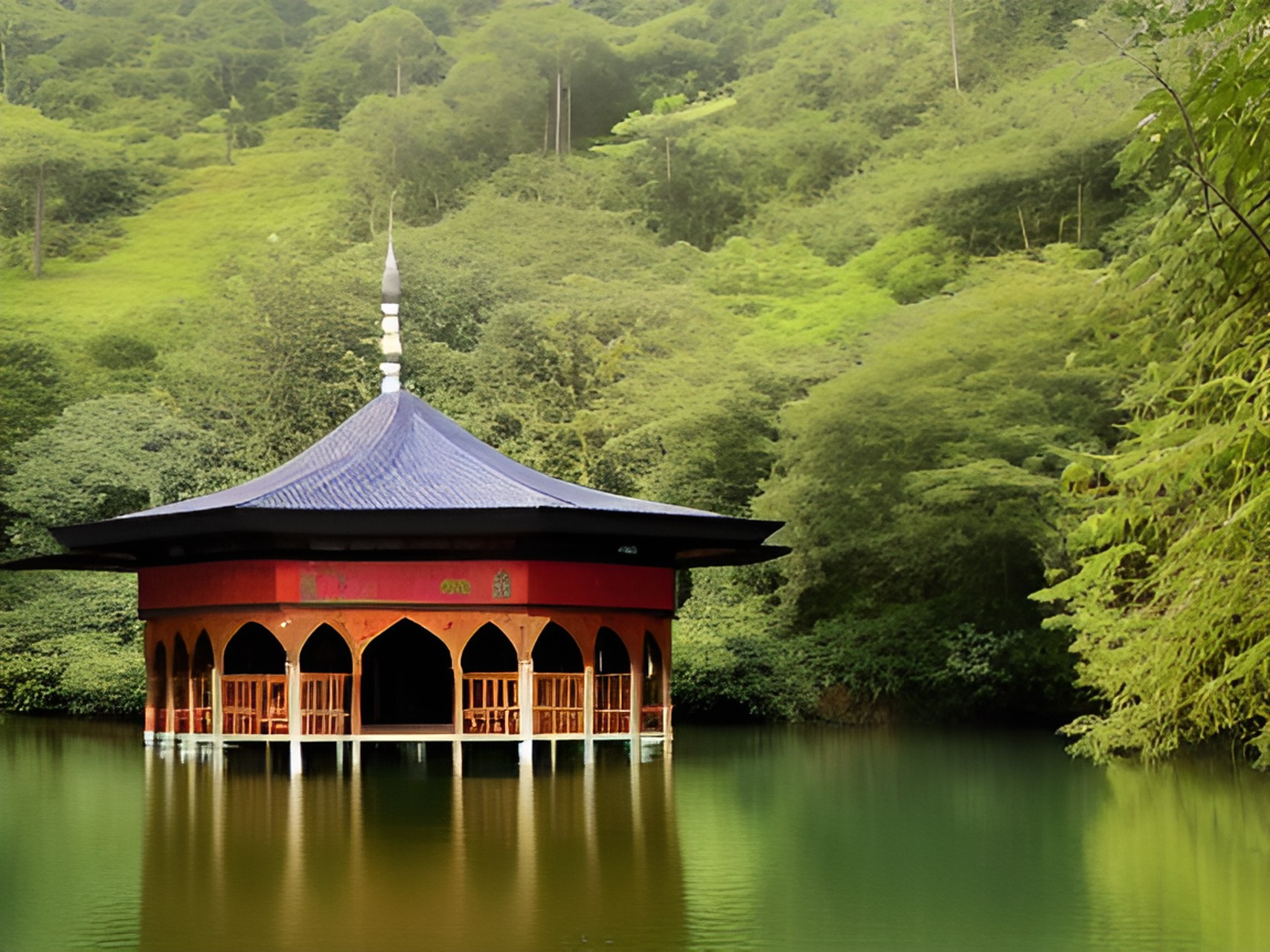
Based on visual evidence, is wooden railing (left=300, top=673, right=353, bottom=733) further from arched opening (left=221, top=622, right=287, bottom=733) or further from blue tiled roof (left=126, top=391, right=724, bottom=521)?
blue tiled roof (left=126, top=391, right=724, bottom=521)

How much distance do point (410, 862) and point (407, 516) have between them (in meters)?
8.80

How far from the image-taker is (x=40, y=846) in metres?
14.8

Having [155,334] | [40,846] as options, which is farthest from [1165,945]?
[155,334]

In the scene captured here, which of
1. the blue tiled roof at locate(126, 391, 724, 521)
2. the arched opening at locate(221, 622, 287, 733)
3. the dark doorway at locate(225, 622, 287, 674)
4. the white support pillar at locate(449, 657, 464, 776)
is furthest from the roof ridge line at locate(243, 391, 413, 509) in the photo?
the dark doorway at locate(225, 622, 287, 674)

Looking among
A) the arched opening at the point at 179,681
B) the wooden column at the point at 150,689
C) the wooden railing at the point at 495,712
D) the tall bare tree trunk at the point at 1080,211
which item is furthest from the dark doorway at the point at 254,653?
the tall bare tree trunk at the point at 1080,211

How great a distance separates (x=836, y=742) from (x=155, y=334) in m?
25.8

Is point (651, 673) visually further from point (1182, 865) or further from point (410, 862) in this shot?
point (410, 862)

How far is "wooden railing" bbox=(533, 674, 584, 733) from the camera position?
22.8 meters

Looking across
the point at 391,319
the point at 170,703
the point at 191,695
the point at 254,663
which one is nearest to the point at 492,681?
the point at 191,695

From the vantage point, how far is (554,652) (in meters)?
27.3

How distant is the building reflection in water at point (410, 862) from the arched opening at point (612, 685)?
7.69 feet

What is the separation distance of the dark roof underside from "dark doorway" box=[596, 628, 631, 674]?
139 inches

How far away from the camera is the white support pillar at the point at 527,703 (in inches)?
874

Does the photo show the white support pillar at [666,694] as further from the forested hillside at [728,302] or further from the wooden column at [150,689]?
the wooden column at [150,689]
